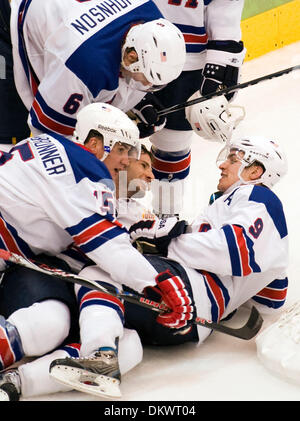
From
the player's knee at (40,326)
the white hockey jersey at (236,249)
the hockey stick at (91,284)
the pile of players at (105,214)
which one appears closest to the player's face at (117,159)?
the pile of players at (105,214)

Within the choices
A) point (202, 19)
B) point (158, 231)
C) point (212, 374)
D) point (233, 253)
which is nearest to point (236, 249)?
point (233, 253)

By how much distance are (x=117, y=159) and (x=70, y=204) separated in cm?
38

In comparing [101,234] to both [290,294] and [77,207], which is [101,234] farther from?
[290,294]

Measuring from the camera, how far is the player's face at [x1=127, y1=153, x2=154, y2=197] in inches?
126

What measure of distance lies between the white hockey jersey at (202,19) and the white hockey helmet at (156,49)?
48 cm

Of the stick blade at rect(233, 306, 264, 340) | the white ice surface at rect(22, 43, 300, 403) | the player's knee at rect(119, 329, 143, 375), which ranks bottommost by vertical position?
the stick blade at rect(233, 306, 264, 340)

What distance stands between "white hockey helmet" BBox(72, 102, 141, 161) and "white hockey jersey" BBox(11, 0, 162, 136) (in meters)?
0.27

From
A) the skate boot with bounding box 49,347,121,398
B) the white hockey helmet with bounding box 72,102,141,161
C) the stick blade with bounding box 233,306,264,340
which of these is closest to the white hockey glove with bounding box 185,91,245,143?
the white hockey helmet with bounding box 72,102,141,161

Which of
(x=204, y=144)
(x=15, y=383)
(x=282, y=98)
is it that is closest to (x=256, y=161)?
(x=15, y=383)

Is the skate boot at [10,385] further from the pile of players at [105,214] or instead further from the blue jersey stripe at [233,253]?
the blue jersey stripe at [233,253]

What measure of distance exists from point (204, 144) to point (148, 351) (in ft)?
7.64

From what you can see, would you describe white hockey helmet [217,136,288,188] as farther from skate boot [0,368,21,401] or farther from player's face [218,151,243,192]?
skate boot [0,368,21,401]

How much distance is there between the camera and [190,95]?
4012 millimetres

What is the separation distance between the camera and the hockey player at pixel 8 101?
353cm
